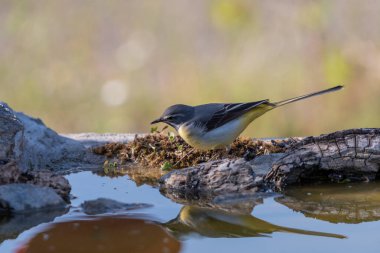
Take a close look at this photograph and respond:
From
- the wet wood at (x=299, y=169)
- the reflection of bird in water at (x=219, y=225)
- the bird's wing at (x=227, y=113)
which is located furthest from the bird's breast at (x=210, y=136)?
the reflection of bird in water at (x=219, y=225)

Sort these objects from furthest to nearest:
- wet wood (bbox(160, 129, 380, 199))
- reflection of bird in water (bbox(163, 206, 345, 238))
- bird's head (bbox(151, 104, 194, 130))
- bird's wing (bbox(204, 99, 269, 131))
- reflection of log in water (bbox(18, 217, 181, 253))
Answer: bird's head (bbox(151, 104, 194, 130)) → bird's wing (bbox(204, 99, 269, 131)) → wet wood (bbox(160, 129, 380, 199)) → reflection of bird in water (bbox(163, 206, 345, 238)) → reflection of log in water (bbox(18, 217, 181, 253))

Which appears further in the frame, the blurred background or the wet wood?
the blurred background

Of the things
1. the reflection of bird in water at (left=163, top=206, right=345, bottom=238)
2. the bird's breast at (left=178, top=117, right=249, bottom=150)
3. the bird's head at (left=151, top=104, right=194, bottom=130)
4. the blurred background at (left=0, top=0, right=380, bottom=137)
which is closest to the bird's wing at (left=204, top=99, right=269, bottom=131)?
the bird's breast at (left=178, top=117, right=249, bottom=150)

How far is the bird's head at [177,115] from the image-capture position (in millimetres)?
6609

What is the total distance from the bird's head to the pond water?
1760 millimetres

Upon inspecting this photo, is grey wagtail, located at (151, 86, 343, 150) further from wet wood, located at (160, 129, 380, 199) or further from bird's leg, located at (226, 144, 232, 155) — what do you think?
wet wood, located at (160, 129, 380, 199)

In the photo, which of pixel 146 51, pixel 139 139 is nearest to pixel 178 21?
pixel 146 51

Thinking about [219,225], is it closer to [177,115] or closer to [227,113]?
[227,113]

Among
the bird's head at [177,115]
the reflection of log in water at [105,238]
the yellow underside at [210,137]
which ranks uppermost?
the bird's head at [177,115]

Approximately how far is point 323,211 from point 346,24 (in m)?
6.16

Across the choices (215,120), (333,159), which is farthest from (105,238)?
(215,120)

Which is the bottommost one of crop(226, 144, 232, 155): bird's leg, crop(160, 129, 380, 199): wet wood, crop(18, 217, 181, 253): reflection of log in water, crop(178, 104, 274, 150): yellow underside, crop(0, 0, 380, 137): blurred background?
crop(18, 217, 181, 253): reflection of log in water

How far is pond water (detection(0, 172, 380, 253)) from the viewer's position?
3.58 metres

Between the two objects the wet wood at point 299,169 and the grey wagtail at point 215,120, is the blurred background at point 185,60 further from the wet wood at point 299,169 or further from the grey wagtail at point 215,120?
the wet wood at point 299,169
